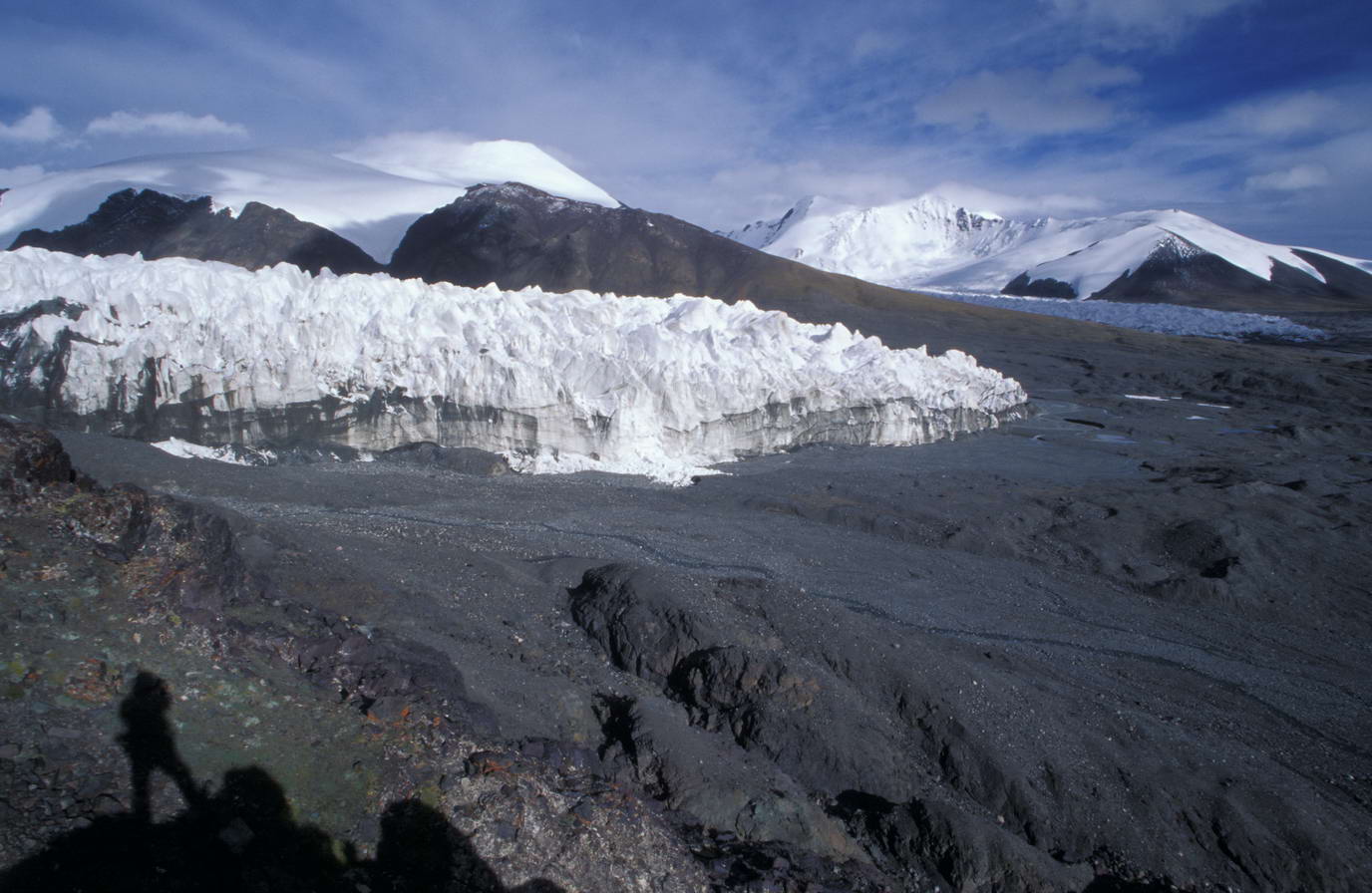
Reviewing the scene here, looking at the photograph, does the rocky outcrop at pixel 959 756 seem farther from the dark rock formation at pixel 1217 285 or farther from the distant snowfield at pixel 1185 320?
the dark rock formation at pixel 1217 285

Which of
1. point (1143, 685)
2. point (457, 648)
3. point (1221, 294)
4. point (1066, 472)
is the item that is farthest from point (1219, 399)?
point (1221, 294)

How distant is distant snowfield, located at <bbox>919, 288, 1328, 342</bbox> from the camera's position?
139 ft

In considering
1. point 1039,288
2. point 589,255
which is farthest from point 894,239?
point 589,255

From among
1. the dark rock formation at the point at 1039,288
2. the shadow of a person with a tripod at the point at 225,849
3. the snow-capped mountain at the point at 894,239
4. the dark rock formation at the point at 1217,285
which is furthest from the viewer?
the snow-capped mountain at the point at 894,239

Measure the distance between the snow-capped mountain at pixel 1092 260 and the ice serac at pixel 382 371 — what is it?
61.4 m

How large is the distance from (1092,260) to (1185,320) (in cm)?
3590

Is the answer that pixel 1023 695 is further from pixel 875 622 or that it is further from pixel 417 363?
pixel 417 363

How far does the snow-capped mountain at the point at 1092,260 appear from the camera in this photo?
2689 inches

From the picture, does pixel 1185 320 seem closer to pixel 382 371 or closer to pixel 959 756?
pixel 382 371

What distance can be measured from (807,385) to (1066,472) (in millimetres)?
4566

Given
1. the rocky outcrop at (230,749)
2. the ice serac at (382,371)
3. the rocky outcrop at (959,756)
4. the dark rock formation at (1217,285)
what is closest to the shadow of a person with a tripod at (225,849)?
the rocky outcrop at (230,749)

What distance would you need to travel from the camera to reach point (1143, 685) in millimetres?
6754

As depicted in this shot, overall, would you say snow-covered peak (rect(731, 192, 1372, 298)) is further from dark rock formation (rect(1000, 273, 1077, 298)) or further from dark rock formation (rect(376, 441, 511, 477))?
dark rock formation (rect(376, 441, 511, 477))

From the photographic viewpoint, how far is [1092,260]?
266ft
